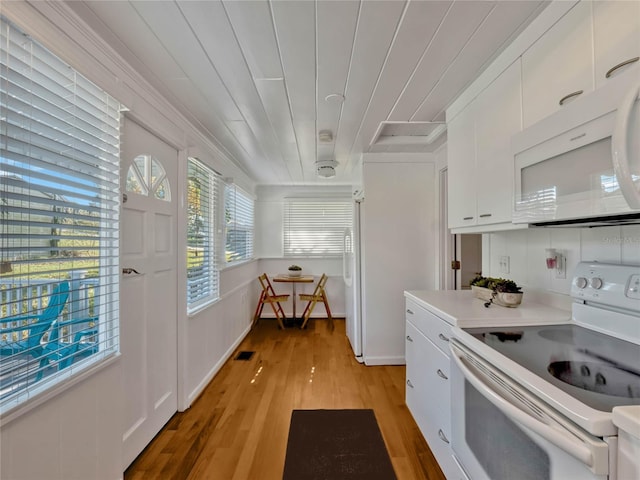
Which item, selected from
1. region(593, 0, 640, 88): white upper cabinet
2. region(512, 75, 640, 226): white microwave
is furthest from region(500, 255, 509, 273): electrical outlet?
region(593, 0, 640, 88): white upper cabinet

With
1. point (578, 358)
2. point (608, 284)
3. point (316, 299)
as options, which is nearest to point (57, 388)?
point (578, 358)

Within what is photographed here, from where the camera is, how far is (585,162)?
97cm

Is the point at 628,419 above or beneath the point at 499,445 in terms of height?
above

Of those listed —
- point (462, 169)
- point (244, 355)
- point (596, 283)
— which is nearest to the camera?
point (596, 283)

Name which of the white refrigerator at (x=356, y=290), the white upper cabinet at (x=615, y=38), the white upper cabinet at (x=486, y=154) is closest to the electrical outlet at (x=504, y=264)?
the white upper cabinet at (x=486, y=154)

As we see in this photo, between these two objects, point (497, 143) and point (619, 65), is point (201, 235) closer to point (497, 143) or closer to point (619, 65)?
point (497, 143)

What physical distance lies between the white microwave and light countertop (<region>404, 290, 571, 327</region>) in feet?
1.52

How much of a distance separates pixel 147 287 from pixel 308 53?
160 cm

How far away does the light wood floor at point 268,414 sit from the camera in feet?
5.31

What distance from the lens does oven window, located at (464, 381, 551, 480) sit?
84 centimetres

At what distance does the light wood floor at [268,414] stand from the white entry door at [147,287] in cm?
22

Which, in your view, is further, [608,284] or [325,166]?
[325,166]

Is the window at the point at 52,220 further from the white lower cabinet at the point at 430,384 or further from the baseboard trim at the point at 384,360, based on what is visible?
the baseboard trim at the point at 384,360

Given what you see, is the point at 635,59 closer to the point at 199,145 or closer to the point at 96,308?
the point at 96,308
